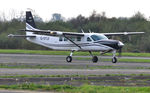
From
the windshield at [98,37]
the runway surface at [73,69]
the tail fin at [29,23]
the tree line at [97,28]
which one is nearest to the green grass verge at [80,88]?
the runway surface at [73,69]

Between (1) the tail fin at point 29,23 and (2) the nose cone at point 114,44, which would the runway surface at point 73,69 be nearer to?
(2) the nose cone at point 114,44

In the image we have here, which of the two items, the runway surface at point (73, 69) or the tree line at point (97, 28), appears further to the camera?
the tree line at point (97, 28)

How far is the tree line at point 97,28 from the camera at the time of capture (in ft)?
184

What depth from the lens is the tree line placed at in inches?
2207

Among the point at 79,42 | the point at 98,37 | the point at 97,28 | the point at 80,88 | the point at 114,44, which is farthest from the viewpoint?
the point at 97,28

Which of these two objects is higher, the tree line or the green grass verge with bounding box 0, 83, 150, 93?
the tree line

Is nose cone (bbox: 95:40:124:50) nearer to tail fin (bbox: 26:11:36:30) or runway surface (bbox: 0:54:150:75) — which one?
runway surface (bbox: 0:54:150:75)

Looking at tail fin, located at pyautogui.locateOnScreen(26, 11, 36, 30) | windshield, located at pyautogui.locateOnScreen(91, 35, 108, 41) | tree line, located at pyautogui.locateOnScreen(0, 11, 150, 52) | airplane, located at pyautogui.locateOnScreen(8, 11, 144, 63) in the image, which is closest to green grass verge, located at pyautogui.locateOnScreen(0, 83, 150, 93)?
airplane, located at pyautogui.locateOnScreen(8, 11, 144, 63)

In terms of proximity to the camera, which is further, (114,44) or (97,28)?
(97,28)

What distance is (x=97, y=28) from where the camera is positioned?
230 ft

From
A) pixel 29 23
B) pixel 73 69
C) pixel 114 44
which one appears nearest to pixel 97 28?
pixel 29 23

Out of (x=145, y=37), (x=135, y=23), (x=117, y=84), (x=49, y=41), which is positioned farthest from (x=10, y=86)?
(x=135, y=23)

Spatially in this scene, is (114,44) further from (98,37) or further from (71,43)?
(71,43)

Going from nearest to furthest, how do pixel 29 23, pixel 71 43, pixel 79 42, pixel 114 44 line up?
pixel 114 44, pixel 79 42, pixel 71 43, pixel 29 23
